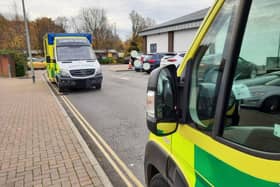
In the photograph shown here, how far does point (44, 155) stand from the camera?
407 centimetres

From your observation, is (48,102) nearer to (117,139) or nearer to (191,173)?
(117,139)

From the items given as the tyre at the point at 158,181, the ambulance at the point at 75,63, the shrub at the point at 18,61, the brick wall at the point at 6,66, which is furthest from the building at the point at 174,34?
the tyre at the point at 158,181

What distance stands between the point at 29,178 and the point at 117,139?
2037 mm

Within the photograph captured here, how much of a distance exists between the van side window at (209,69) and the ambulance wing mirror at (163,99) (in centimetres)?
13

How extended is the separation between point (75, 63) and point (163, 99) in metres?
10.2

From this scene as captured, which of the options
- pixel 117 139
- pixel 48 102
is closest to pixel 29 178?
pixel 117 139

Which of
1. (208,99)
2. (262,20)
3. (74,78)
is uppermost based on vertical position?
(262,20)

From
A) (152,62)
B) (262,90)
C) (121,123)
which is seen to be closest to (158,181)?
(262,90)

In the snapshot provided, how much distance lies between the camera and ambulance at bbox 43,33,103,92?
420 inches

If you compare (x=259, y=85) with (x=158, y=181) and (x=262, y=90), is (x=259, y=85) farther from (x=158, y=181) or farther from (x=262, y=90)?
(x=158, y=181)

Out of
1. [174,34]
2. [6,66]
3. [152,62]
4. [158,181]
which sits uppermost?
[174,34]

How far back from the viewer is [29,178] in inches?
130

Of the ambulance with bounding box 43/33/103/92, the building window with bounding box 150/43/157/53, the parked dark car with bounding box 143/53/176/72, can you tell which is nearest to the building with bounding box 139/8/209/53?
the building window with bounding box 150/43/157/53

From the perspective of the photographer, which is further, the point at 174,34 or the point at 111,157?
the point at 174,34
